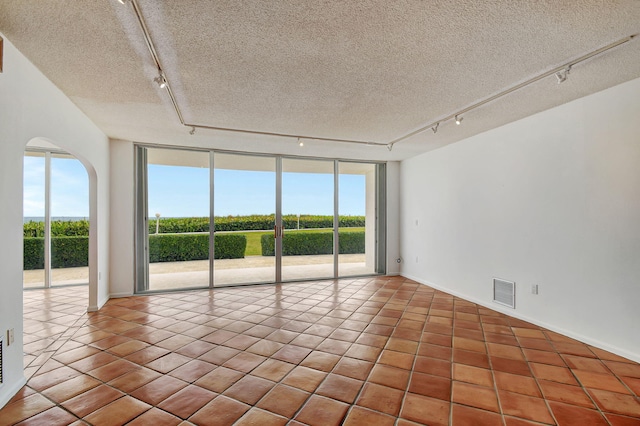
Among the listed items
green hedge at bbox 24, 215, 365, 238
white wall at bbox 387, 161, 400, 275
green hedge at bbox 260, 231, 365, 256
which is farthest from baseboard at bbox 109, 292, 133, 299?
white wall at bbox 387, 161, 400, 275

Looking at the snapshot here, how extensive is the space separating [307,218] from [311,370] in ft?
12.2

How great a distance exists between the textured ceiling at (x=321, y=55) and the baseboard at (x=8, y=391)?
2473 millimetres

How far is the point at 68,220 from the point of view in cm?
566

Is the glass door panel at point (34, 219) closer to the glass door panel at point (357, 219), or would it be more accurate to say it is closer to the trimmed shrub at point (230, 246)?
the trimmed shrub at point (230, 246)

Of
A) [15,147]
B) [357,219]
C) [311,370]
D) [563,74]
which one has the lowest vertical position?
[311,370]

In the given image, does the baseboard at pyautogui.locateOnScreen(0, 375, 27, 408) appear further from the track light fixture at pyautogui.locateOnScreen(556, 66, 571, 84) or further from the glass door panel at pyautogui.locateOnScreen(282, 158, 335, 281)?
the track light fixture at pyautogui.locateOnScreen(556, 66, 571, 84)

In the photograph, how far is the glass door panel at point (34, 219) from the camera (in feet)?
17.2

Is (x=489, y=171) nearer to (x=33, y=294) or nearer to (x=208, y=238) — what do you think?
(x=208, y=238)

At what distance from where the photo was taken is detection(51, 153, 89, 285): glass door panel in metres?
5.43

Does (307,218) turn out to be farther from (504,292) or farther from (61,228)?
(61,228)

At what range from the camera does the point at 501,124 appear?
3.95 metres

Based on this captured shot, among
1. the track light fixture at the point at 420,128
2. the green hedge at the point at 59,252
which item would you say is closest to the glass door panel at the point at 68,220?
the green hedge at the point at 59,252

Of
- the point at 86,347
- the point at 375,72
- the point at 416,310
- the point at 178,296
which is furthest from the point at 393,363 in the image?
the point at 178,296

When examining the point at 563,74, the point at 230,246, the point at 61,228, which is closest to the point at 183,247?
the point at 230,246
